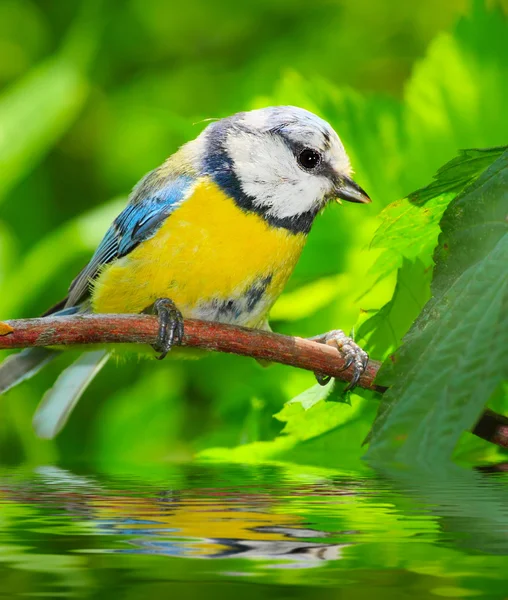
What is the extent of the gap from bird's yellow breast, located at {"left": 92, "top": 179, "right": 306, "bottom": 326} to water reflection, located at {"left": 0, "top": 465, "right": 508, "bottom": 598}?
0.24m

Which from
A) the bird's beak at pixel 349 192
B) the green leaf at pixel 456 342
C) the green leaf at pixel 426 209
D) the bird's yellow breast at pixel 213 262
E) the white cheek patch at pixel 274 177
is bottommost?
the green leaf at pixel 456 342

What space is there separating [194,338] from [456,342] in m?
0.36

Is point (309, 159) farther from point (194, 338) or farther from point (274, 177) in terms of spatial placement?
point (194, 338)

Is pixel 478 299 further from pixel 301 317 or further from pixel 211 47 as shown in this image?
pixel 211 47

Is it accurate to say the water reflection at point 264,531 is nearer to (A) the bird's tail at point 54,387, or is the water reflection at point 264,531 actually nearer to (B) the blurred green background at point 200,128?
(B) the blurred green background at point 200,128

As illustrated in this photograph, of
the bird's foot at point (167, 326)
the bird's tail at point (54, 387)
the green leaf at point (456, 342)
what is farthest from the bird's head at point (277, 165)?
the green leaf at point (456, 342)

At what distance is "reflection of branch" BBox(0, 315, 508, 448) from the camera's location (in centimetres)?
66

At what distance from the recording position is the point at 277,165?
1.03 metres

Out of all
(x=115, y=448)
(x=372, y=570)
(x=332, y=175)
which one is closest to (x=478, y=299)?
(x=372, y=570)

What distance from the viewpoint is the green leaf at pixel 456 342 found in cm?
37

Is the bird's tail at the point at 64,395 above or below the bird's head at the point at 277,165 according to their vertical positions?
below

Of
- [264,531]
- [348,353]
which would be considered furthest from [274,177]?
[264,531]

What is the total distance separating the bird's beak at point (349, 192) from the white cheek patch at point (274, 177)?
79 mm

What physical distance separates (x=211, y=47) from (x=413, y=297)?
120 cm
